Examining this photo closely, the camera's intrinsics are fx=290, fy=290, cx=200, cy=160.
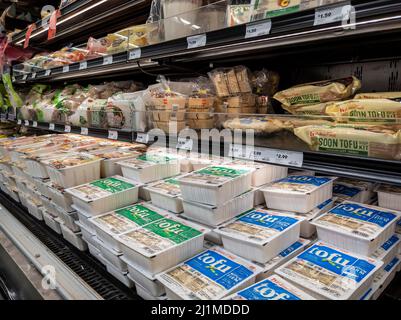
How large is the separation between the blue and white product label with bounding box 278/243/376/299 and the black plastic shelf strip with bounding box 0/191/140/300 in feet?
1.84

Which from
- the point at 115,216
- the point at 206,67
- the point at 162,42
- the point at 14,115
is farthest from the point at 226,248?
the point at 14,115

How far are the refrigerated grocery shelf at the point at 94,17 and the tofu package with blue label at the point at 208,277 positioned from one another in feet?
5.22

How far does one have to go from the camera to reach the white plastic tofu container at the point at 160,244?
0.90 m

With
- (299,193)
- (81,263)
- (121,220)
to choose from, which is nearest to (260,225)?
(299,193)

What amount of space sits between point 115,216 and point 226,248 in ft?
1.63

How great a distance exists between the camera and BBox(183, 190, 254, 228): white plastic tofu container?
1.03 meters

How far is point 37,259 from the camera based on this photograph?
1.36 meters

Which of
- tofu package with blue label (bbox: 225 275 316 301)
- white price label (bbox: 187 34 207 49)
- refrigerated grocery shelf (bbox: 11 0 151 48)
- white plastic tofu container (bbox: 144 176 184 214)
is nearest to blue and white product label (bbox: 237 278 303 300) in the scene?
tofu package with blue label (bbox: 225 275 316 301)

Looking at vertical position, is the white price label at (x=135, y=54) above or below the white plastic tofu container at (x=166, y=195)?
above

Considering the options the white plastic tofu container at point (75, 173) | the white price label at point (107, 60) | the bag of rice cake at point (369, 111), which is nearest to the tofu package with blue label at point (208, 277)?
the bag of rice cake at point (369, 111)

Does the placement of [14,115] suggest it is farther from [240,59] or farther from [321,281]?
[321,281]

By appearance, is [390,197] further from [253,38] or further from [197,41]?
[197,41]

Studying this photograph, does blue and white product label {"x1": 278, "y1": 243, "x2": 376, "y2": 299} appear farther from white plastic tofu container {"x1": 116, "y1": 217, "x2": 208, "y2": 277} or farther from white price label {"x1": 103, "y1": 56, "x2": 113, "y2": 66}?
white price label {"x1": 103, "y1": 56, "x2": 113, "y2": 66}

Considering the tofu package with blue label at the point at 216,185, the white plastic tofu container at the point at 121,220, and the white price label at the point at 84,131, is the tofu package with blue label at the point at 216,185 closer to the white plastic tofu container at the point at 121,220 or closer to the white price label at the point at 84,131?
the white plastic tofu container at the point at 121,220
